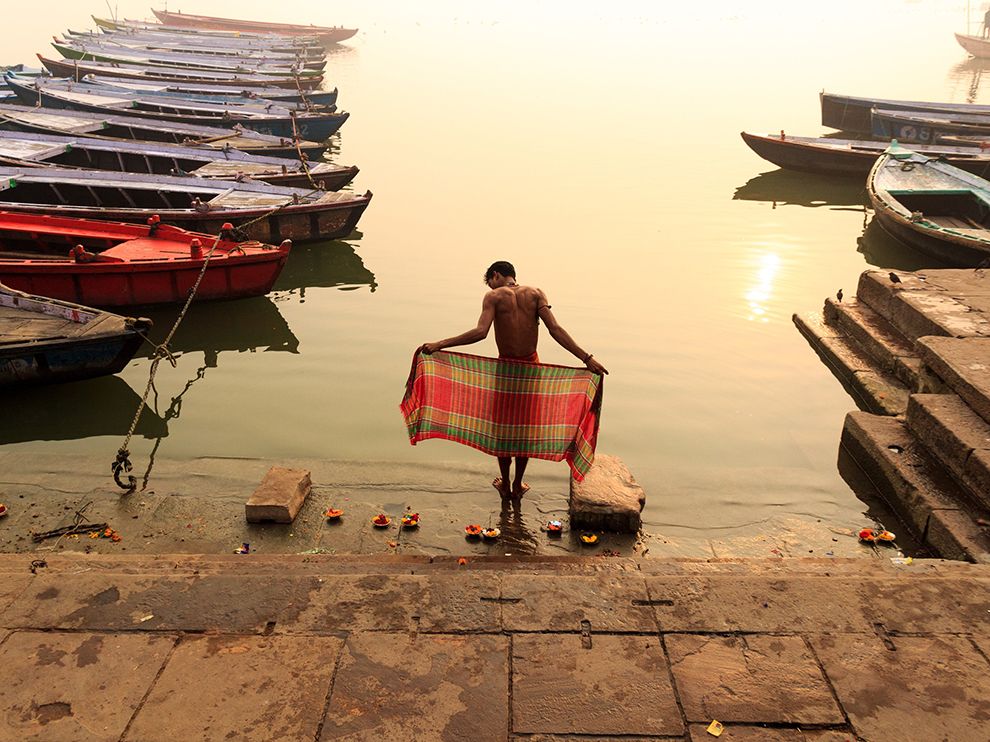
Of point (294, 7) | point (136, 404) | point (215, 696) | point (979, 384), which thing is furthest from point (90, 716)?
point (294, 7)

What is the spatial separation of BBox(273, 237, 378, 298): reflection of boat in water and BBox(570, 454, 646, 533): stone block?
6800 mm

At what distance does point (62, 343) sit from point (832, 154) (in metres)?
16.0

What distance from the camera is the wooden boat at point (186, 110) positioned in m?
19.6

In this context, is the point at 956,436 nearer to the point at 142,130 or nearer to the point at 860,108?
the point at 142,130

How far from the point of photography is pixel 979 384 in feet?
18.8

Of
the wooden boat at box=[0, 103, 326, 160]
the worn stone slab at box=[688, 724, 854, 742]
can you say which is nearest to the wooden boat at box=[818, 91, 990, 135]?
the wooden boat at box=[0, 103, 326, 160]

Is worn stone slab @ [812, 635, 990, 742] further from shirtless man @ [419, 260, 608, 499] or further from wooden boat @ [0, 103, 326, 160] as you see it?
wooden boat @ [0, 103, 326, 160]

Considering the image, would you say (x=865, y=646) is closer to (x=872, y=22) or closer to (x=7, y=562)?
(x=7, y=562)

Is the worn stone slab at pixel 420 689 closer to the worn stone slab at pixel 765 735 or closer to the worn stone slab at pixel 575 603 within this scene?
the worn stone slab at pixel 575 603

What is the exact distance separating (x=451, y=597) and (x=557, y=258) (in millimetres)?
9412

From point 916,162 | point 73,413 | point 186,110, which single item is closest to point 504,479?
point 73,413

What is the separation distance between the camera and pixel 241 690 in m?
3.36

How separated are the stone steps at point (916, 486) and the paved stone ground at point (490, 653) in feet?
3.07

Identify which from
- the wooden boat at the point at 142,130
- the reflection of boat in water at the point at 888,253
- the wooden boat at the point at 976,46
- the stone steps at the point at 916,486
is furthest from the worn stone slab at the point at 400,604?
the wooden boat at the point at 976,46
